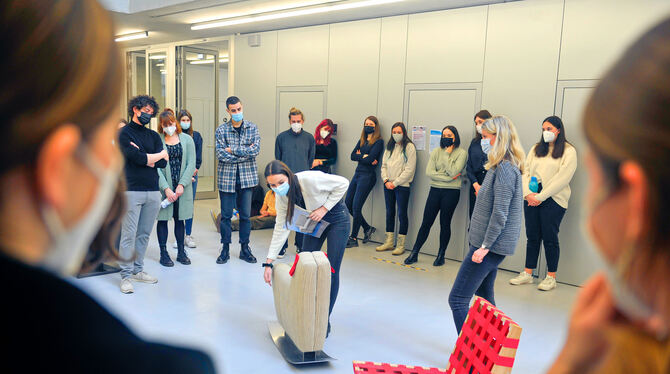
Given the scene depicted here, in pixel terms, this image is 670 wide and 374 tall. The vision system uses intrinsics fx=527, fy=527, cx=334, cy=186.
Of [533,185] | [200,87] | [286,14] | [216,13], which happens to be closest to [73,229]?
[533,185]

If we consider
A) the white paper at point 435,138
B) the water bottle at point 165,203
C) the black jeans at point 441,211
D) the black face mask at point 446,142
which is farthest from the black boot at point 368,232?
the water bottle at point 165,203

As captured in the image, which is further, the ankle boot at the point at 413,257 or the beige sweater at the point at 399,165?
the beige sweater at the point at 399,165

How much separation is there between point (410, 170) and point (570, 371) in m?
6.15

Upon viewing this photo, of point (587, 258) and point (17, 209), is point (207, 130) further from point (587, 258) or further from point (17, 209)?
point (17, 209)

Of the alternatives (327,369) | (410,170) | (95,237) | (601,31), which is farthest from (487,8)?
(95,237)

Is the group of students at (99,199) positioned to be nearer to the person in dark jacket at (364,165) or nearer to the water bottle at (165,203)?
the water bottle at (165,203)

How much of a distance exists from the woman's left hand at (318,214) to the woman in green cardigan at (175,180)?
2.28 m

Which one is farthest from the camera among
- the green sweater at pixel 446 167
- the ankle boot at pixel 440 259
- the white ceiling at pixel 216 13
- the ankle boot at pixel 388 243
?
the ankle boot at pixel 388 243

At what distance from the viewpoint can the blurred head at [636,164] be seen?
1.65 feet

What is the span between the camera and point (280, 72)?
28.3 feet

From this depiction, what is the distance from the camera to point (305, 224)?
388cm

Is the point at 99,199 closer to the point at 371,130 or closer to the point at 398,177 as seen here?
the point at 398,177

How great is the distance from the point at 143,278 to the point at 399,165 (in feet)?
11.0

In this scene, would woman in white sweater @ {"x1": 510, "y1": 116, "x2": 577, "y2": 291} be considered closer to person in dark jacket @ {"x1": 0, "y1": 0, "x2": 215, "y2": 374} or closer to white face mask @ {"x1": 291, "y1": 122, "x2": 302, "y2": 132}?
white face mask @ {"x1": 291, "y1": 122, "x2": 302, "y2": 132}
